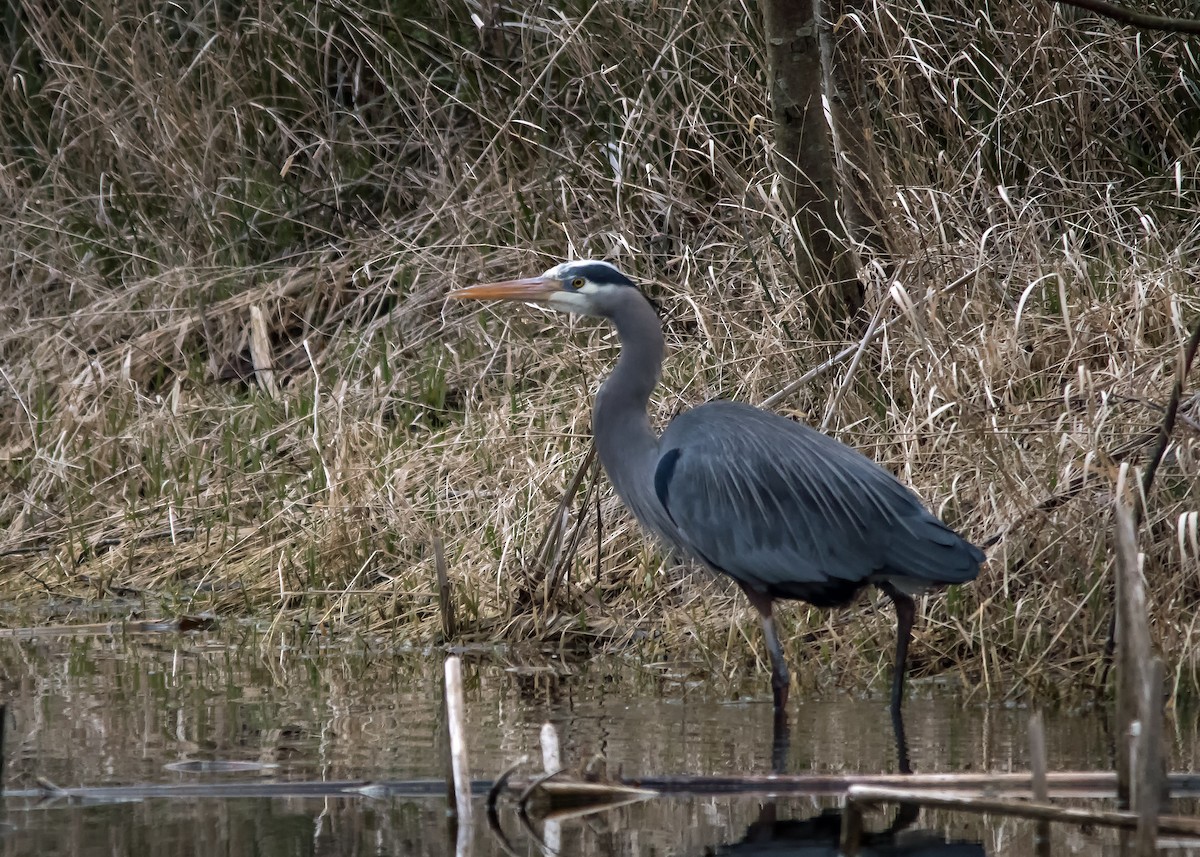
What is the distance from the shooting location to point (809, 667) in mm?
5441

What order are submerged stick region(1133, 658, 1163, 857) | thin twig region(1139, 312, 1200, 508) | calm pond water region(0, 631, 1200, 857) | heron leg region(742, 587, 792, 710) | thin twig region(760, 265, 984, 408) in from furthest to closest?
thin twig region(760, 265, 984, 408) → heron leg region(742, 587, 792, 710) → thin twig region(1139, 312, 1200, 508) → calm pond water region(0, 631, 1200, 857) → submerged stick region(1133, 658, 1163, 857)

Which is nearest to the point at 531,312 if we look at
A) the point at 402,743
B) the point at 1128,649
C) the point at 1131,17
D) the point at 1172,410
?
the point at 402,743

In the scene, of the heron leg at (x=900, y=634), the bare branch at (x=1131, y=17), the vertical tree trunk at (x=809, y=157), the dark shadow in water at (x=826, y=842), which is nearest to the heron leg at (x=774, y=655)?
the heron leg at (x=900, y=634)

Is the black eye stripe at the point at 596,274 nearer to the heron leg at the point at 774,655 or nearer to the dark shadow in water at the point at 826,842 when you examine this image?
the heron leg at the point at 774,655

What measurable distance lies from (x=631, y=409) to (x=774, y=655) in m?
0.92

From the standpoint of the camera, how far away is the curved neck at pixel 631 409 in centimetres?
537

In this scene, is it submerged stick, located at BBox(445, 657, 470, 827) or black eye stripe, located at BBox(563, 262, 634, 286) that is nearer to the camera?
submerged stick, located at BBox(445, 657, 470, 827)

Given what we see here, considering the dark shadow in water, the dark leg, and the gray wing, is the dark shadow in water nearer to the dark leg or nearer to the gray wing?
the dark leg

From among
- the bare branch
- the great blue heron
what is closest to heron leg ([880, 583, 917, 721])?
the great blue heron

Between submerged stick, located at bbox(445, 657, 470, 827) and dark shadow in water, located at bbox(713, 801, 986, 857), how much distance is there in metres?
0.49

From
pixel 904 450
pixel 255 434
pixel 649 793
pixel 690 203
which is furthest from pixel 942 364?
pixel 255 434

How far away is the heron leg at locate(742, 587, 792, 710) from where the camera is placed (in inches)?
189

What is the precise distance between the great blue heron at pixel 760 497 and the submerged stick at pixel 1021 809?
1.68m

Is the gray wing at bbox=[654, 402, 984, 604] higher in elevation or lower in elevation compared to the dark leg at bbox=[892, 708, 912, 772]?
higher
